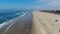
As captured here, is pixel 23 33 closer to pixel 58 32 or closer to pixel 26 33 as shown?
pixel 26 33

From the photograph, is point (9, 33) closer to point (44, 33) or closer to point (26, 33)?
point (26, 33)

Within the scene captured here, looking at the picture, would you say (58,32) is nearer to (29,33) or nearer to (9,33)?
(29,33)

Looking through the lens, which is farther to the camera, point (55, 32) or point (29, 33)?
point (29, 33)

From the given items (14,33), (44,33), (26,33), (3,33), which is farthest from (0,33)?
(44,33)

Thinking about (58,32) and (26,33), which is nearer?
(58,32)

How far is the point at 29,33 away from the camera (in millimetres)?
13820

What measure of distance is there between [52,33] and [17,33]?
471 cm

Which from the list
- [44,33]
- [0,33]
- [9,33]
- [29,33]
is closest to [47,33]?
[44,33]

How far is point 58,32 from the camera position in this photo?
10.2 metres

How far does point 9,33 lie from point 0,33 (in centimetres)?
100

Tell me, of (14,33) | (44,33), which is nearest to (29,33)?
(14,33)

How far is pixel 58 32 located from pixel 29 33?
13.7 feet

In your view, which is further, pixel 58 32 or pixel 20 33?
pixel 20 33

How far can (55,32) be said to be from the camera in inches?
400
